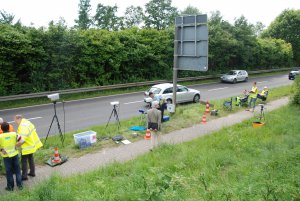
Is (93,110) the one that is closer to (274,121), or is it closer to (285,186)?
(274,121)

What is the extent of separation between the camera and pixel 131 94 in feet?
76.5

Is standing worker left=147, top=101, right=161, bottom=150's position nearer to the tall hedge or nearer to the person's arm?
the person's arm

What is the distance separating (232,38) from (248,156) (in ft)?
95.7

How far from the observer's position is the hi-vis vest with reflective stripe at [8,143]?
701 cm

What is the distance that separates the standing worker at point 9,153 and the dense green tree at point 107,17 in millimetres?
61180

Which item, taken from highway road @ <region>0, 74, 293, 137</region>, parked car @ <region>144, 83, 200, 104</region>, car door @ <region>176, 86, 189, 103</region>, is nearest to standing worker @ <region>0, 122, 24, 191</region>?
highway road @ <region>0, 74, 293, 137</region>

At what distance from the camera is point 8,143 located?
704 cm

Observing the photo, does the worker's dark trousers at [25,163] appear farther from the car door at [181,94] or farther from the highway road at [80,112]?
the car door at [181,94]

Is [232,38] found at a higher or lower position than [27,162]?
higher

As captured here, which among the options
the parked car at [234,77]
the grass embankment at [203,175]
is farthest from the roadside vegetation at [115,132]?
the parked car at [234,77]

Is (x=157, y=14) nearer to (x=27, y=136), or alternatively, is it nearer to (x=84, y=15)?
(x=84, y=15)

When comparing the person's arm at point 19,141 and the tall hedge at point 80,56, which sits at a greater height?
the tall hedge at point 80,56

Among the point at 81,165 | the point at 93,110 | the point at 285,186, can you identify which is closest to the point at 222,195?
the point at 285,186

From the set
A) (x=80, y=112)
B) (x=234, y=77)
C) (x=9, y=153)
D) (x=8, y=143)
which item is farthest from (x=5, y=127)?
(x=234, y=77)
